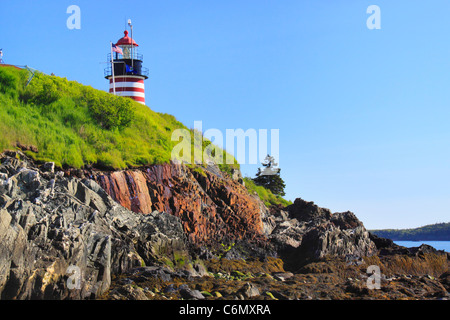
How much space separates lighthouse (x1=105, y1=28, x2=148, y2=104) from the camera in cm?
4681

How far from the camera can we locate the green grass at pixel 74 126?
26062 millimetres

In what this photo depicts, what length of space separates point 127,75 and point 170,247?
26540 mm

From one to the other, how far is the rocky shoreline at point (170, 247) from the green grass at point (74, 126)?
1.43 m

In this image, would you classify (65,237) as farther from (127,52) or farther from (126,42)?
(126,42)

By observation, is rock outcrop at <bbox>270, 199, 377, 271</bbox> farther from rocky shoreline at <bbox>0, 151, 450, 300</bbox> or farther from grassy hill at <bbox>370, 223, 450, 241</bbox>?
grassy hill at <bbox>370, 223, 450, 241</bbox>

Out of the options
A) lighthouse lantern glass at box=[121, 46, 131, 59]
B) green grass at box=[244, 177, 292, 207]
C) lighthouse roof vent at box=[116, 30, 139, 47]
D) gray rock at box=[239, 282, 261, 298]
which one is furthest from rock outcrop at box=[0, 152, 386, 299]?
lighthouse roof vent at box=[116, 30, 139, 47]

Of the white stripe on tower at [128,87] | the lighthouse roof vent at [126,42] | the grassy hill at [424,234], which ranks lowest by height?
the grassy hill at [424,234]

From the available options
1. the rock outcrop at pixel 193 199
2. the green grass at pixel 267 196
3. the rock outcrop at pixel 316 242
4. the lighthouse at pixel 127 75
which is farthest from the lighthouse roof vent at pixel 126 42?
the rock outcrop at pixel 316 242

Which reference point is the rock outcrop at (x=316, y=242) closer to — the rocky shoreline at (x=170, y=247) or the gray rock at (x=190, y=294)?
the rocky shoreline at (x=170, y=247)

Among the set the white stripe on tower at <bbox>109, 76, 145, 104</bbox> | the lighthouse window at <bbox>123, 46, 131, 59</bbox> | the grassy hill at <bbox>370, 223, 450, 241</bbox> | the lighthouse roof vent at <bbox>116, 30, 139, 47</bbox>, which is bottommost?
the grassy hill at <bbox>370, 223, 450, 241</bbox>

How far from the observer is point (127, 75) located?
46.9 meters

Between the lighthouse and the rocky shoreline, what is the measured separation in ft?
46.7
